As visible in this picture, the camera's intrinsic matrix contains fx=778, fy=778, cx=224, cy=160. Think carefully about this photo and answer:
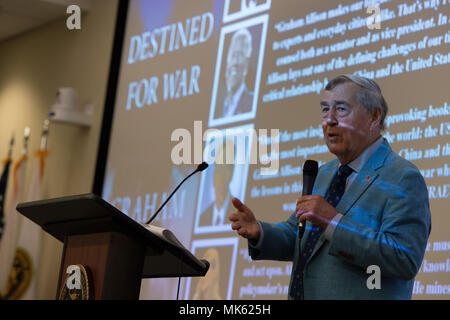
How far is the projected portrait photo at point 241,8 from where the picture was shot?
17.0 ft

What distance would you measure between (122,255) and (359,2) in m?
2.63

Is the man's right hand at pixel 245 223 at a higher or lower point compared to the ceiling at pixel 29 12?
lower

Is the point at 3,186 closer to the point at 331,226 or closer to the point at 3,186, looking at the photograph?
the point at 3,186

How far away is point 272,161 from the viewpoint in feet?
15.5

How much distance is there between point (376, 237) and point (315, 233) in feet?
1.04

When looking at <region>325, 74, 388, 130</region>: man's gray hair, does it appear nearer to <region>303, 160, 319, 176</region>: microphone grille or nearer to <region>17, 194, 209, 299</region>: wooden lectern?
<region>303, 160, 319, 176</region>: microphone grille

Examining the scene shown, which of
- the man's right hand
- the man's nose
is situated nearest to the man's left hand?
the man's right hand

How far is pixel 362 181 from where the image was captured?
8.80ft

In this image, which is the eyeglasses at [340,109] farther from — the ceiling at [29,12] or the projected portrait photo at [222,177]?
the ceiling at [29,12]

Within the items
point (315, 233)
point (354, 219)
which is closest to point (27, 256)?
point (315, 233)

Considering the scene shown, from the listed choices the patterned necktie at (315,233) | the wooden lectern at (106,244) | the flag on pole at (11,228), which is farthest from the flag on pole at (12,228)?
the patterned necktie at (315,233)

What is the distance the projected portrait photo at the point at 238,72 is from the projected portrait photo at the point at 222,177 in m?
0.14

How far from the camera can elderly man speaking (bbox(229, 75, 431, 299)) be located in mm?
2480
